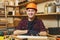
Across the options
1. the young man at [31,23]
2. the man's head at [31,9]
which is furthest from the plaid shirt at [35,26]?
the man's head at [31,9]

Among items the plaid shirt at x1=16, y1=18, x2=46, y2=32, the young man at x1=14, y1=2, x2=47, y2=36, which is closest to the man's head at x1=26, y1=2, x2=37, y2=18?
the young man at x1=14, y1=2, x2=47, y2=36

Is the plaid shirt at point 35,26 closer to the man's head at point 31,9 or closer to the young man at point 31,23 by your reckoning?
the young man at point 31,23

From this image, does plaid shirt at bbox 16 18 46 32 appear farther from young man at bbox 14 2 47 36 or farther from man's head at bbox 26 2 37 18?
man's head at bbox 26 2 37 18

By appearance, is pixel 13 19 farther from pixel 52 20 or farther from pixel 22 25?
pixel 22 25

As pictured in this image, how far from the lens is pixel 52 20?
315 cm

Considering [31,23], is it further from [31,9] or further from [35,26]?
[31,9]

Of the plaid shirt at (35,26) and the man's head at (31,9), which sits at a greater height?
the man's head at (31,9)

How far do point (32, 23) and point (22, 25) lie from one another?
0.14 meters

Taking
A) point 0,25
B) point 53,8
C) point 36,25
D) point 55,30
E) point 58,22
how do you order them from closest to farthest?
point 36,25 < point 55,30 < point 53,8 < point 58,22 < point 0,25

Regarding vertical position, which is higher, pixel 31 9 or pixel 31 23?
pixel 31 9

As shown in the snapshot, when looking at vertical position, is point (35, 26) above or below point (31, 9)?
below

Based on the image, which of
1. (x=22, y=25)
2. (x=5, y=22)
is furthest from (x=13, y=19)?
(x=22, y=25)

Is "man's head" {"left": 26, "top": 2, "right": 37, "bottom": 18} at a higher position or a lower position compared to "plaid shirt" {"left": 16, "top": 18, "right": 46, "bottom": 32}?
higher

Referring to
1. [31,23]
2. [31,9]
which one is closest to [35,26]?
[31,23]
